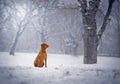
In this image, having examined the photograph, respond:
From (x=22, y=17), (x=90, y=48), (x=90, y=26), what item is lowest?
(x=90, y=48)

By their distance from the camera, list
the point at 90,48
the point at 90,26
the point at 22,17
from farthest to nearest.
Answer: the point at 22,17
the point at 90,48
the point at 90,26

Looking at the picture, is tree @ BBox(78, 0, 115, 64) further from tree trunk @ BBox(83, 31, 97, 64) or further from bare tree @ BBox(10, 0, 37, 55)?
bare tree @ BBox(10, 0, 37, 55)

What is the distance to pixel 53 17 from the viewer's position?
1794 inches

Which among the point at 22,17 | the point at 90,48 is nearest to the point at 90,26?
the point at 90,48

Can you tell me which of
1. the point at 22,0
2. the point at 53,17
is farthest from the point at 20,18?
the point at 53,17

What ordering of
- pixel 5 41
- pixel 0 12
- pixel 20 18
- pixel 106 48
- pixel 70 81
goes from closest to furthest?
pixel 70 81 < pixel 20 18 < pixel 0 12 < pixel 106 48 < pixel 5 41

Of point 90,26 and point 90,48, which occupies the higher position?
point 90,26

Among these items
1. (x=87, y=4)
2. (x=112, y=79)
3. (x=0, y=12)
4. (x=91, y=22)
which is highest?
(x=0, y=12)

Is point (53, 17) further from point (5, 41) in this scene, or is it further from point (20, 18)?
point (5, 41)

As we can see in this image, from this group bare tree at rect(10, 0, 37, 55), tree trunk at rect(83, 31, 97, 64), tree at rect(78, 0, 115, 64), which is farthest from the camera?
bare tree at rect(10, 0, 37, 55)

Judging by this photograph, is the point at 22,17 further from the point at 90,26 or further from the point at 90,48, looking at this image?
the point at 90,26

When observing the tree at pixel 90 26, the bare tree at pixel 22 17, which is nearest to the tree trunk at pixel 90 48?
the tree at pixel 90 26

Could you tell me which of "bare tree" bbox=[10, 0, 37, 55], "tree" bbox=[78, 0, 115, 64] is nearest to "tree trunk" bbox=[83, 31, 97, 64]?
"tree" bbox=[78, 0, 115, 64]

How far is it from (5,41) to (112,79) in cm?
5374
